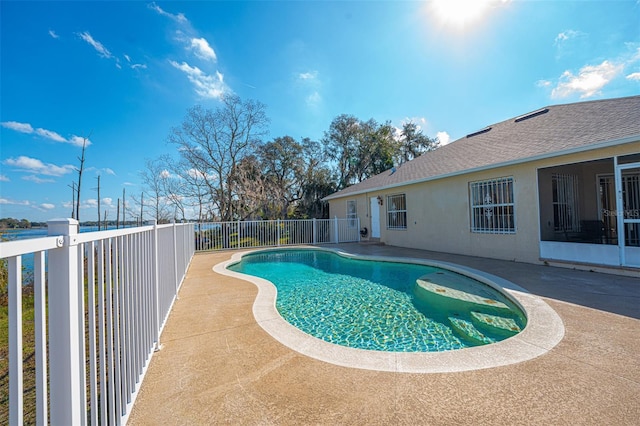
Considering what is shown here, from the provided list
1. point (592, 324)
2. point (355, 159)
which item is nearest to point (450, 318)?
point (592, 324)

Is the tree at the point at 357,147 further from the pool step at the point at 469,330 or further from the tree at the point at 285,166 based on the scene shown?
the pool step at the point at 469,330

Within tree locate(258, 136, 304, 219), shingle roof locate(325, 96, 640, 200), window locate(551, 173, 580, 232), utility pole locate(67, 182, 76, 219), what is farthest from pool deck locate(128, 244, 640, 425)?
tree locate(258, 136, 304, 219)

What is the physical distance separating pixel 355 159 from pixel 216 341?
25849 mm

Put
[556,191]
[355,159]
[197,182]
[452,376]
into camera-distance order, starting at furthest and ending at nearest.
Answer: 1. [355,159]
2. [197,182]
3. [556,191]
4. [452,376]

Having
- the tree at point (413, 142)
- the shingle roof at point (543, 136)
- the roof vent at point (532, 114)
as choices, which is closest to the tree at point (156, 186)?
the shingle roof at point (543, 136)

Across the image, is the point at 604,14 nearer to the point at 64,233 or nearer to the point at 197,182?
the point at 64,233

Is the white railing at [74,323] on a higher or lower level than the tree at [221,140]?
lower

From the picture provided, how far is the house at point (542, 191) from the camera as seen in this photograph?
636 cm

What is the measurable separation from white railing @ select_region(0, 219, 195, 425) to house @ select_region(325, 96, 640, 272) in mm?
8756

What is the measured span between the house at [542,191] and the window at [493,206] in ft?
0.10

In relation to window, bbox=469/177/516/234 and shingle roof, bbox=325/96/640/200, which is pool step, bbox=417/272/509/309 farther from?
shingle roof, bbox=325/96/640/200

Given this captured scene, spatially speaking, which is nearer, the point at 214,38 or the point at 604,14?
the point at 604,14

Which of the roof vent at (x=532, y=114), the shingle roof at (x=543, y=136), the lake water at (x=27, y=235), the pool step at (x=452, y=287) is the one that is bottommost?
the pool step at (x=452, y=287)

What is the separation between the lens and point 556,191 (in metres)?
8.85
